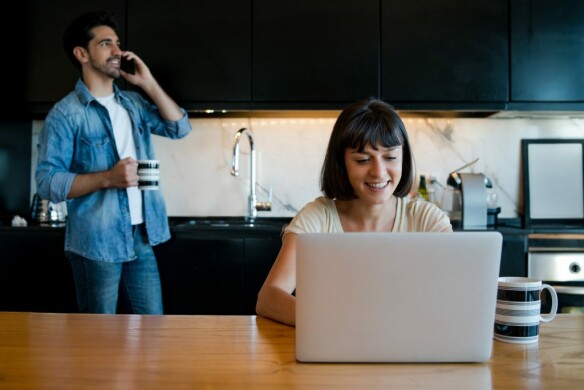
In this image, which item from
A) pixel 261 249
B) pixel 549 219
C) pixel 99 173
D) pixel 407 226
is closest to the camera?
pixel 407 226

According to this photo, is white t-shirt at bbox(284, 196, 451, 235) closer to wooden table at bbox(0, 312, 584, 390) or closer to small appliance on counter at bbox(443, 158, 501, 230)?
→ wooden table at bbox(0, 312, 584, 390)

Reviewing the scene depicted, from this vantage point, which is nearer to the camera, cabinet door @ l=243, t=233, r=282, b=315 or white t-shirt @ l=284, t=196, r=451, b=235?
white t-shirt @ l=284, t=196, r=451, b=235

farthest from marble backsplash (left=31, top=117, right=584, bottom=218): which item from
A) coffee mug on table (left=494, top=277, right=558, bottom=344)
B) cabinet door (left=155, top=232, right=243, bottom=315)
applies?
coffee mug on table (left=494, top=277, right=558, bottom=344)

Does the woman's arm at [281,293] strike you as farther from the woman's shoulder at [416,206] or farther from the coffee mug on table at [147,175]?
the coffee mug on table at [147,175]

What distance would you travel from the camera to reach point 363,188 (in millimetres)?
1521

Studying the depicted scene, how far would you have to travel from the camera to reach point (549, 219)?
10.3 feet

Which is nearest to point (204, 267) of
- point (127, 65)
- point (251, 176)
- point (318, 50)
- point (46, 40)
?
point (251, 176)

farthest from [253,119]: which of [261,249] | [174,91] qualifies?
[261,249]

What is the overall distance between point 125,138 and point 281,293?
1.33m

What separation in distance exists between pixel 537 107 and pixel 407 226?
5.29 feet

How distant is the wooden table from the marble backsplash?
2.02 meters

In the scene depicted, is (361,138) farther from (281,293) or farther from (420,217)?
(281,293)

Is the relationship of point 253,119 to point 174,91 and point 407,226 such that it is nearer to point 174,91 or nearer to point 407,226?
point 174,91

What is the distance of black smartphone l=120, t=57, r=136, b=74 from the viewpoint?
95.7 inches
